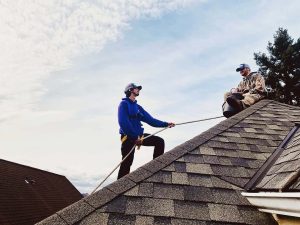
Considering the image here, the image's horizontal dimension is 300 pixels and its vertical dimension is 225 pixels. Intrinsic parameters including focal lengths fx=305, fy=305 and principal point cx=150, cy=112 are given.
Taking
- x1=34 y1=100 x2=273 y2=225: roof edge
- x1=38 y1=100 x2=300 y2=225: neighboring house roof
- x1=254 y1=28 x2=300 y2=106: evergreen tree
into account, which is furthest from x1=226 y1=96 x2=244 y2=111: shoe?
x1=254 y1=28 x2=300 y2=106: evergreen tree

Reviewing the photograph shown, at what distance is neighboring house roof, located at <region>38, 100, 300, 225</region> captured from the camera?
2.92m

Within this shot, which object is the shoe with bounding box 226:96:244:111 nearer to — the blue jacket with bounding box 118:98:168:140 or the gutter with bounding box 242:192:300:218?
the blue jacket with bounding box 118:98:168:140

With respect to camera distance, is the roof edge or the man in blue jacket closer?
the roof edge

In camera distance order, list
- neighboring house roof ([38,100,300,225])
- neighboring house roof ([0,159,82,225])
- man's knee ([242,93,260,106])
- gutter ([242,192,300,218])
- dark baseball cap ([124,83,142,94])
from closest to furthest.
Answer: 1. gutter ([242,192,300,218])
2. neighboring house roof ([38,100,300,225])
3. dark baseball cap ([124,83,142,94])
4. man's knee ([242,93,260,106])
5. neighboring house roof ([0,159,82,225])

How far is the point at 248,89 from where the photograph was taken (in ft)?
26.0

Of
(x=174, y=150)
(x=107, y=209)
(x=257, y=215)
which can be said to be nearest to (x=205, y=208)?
(x=257, y=215)

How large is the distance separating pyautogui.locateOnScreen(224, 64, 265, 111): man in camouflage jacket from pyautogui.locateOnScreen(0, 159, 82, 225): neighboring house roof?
12139 mm

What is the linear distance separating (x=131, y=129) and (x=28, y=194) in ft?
51.5

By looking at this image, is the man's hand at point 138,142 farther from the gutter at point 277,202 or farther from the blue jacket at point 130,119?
the gutter at point 277,202

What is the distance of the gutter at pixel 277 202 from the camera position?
223cm

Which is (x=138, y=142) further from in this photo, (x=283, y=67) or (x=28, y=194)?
(x=283, y=67)

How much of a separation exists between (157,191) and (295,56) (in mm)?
28343

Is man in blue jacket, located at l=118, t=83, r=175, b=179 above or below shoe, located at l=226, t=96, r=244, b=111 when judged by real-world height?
below

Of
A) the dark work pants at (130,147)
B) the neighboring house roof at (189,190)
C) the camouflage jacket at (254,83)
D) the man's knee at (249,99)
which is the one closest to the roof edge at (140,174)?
the neighboring house roof at (189,190)
